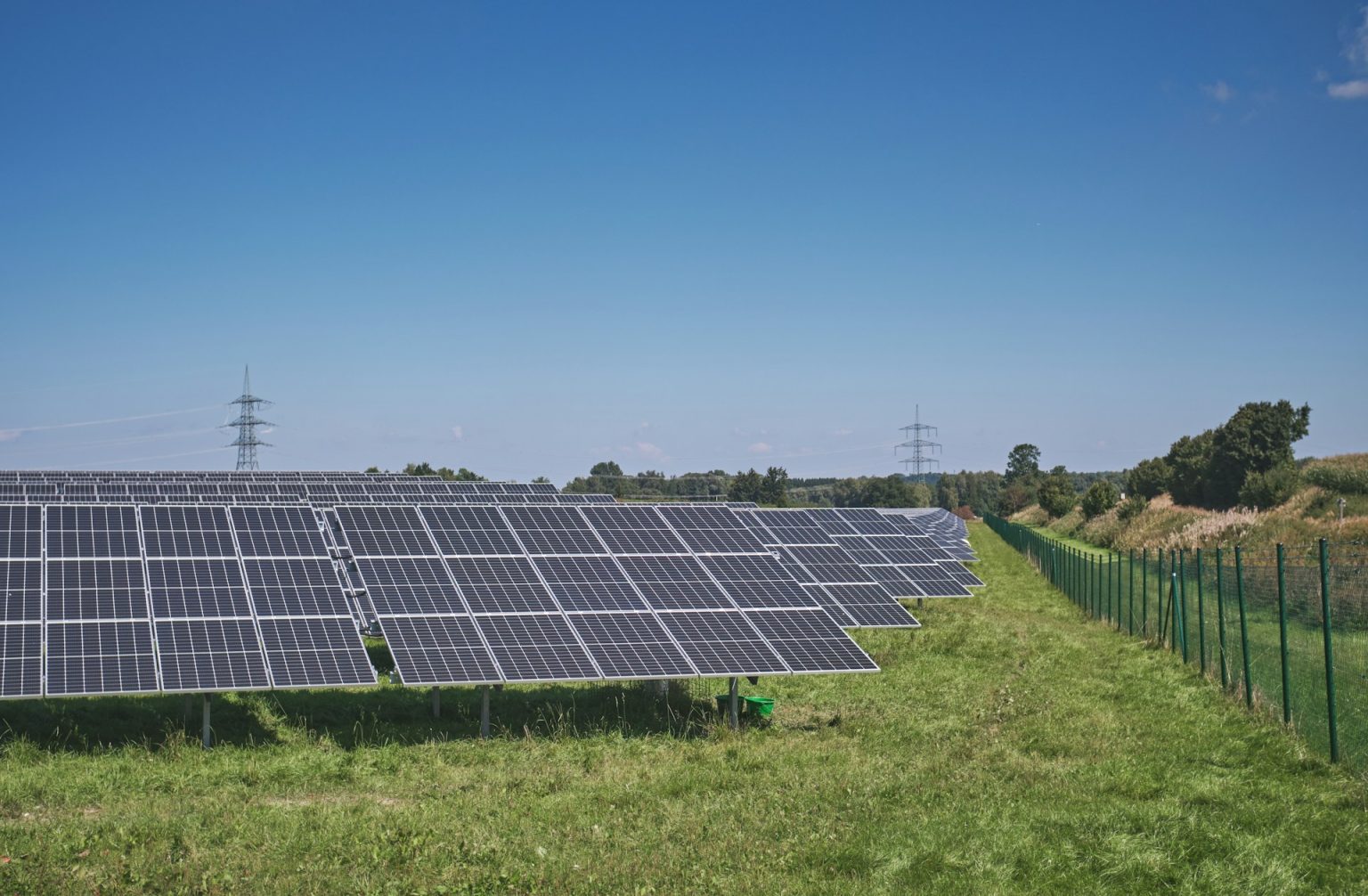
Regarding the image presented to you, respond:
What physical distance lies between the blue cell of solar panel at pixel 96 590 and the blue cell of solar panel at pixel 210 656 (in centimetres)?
69

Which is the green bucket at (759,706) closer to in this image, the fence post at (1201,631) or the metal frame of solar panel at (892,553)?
the fence post at (1201,631)

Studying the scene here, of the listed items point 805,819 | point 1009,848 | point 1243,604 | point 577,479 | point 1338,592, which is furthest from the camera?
point 577,479

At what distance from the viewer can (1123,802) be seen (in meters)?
12.1

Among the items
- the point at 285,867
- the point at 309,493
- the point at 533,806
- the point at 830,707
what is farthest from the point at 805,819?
the point at 309,493

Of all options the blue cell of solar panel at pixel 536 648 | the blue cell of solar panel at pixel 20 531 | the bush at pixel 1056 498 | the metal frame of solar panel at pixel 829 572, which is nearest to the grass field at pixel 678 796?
the blue cell of solar panel at pixel 536 648

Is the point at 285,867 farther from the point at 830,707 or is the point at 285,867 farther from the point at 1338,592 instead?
the point at 1338,592

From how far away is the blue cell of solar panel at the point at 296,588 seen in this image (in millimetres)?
16297

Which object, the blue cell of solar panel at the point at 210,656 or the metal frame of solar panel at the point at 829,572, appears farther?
the metal frame of solar panel at the point at 829,572

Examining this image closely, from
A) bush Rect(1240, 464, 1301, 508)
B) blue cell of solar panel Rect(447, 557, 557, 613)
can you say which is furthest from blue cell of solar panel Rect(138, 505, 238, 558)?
bush Rect(1240, 464, 1301, 508)

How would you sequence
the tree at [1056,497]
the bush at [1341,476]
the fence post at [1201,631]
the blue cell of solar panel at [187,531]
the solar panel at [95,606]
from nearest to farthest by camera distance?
the solar panel at [95,606]
the blue cell of solar panel at [187,531]
the fence post at [1201,631]
the bush at [1341,476]
the tree at [1056,497]

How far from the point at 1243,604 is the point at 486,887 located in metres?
12.4

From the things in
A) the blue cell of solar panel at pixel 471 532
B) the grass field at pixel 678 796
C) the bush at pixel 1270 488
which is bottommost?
the grass field at pixel 678 796

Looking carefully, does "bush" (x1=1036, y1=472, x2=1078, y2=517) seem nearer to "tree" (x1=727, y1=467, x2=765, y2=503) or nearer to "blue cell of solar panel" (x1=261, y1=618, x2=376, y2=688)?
"tree" (x1=727, y1=467, x2=765, y2=503)

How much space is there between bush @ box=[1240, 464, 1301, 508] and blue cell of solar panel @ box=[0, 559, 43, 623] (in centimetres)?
5648
